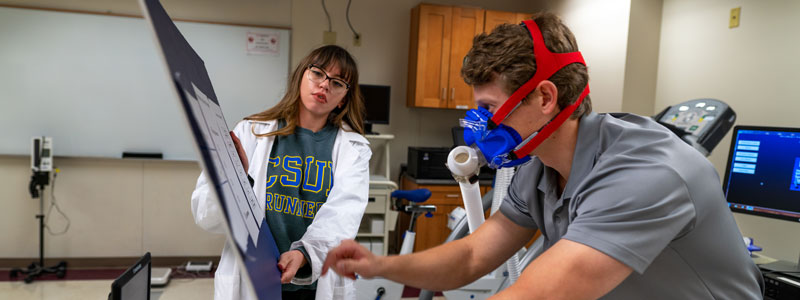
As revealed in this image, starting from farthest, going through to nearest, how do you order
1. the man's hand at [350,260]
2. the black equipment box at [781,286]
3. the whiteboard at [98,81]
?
the whiteboard at [98,81]
the black equipment box at [781,286]
the man's hand at [350,260]

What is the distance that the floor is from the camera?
3301 mm

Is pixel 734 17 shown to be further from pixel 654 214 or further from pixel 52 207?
pixel 52 207

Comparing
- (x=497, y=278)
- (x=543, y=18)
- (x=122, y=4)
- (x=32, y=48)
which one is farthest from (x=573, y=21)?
(x=32, y=48)

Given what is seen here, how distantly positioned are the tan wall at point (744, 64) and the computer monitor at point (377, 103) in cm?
209

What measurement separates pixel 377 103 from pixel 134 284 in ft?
9.29

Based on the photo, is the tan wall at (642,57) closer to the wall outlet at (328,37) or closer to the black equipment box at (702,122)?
the black equipment box at (702,122)

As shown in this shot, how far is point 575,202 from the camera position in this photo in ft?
2.97

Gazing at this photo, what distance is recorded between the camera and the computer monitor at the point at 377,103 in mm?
4105

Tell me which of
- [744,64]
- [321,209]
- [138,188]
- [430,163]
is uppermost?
[744,64]

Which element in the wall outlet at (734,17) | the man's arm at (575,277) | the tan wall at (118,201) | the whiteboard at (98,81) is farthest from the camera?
the tan wall at (118,201)

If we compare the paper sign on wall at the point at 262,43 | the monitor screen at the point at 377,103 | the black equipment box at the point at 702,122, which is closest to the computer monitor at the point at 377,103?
the monitor screen at the point at 377,103

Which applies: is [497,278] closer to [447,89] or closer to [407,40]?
[447,89]

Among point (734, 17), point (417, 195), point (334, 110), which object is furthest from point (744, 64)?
point (334, 110)

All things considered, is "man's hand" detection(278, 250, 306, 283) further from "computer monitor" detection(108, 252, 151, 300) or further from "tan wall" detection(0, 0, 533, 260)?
"tan wall" detection(0, 0, 533, 260)
